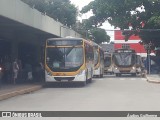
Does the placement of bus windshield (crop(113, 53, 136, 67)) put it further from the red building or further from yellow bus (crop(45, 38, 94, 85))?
the red building

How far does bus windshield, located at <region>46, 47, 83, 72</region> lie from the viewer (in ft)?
84.0

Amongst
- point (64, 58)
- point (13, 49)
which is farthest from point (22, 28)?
point (64, 58)

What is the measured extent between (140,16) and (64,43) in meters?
19.7

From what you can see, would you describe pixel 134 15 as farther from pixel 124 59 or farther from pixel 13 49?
pixel 13 49

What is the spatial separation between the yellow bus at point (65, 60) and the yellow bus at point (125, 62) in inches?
728

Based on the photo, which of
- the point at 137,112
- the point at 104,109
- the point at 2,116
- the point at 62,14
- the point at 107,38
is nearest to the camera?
the point at 2,116

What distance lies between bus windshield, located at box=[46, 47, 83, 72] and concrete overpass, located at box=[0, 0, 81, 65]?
83.0 inches

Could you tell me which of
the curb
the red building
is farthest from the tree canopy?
the red building

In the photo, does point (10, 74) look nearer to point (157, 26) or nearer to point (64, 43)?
point (64, 43)

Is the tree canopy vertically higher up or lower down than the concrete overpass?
higher up

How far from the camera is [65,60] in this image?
2566 cm

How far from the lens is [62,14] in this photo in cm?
5862

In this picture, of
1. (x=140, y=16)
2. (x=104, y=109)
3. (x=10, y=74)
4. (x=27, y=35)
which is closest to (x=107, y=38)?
(x=140, y=16)

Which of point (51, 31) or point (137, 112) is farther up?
point (51, 31)
